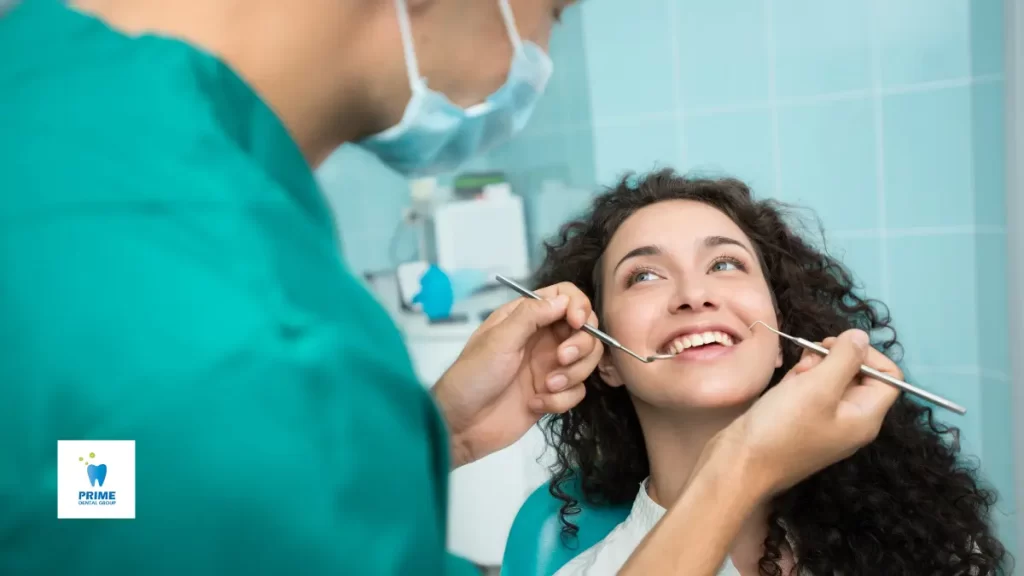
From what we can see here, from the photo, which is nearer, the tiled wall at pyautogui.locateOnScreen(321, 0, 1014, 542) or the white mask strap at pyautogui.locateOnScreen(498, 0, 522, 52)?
the white mask strap at pyautogui.locateOnScreen(498, 0, 522, 52)

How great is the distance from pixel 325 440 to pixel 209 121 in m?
0.22

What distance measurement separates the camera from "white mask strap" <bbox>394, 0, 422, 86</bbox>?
2.19ft

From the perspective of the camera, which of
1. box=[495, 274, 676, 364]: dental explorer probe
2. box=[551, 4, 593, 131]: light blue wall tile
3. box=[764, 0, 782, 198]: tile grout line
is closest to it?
box=[495, 274, 676, 364]: dental explorer probe

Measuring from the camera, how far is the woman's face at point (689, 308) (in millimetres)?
1203

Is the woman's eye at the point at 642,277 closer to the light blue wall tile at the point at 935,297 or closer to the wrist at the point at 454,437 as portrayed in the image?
the wrist at the point at 454,437

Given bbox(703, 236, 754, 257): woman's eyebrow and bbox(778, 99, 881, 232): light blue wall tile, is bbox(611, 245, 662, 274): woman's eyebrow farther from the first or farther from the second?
bbox(778, 99, 881, 232): light blue wall tile

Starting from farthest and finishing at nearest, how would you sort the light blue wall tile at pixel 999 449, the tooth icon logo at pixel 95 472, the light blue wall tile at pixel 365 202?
the light blue wall tile at pixel 365 202
the light blue wall tile at pixel 999 449
the tooth icon logo at pixel 95 472

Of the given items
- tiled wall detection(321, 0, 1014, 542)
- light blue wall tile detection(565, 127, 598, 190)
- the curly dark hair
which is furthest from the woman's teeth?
light blue wall tile detection(565, 127, 598, 190)

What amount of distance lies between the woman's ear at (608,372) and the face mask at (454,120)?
58 cm

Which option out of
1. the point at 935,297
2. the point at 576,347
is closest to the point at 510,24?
the point at 576,347

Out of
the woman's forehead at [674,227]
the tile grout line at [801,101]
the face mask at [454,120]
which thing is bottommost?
the woman's forehead at [674,227]

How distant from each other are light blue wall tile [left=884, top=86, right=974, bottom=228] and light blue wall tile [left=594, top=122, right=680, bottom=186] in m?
0.56

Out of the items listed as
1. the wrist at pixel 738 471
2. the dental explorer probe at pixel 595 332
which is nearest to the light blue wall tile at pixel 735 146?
the dental explorer probe at pixel 595 332

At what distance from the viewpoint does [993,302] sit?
2064mm
